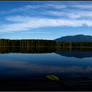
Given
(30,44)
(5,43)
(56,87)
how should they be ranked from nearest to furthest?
(56,87)
(5,43)
(30,44)

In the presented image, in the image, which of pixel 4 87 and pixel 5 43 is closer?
pixel 4 87

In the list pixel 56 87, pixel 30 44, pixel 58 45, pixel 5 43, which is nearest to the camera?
pixel 56 87

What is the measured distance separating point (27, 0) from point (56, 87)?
2.75 m

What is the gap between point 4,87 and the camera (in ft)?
20.1

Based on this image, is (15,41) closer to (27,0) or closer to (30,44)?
(30,44)

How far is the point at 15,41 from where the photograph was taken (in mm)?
A: 82938

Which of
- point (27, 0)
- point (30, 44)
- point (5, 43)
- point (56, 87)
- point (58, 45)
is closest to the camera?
point (27, 0)

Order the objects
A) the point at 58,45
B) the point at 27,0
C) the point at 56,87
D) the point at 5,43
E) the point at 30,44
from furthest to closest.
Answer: the point at 58,45 < the point at 30,44 < the point at 5,43 < the point at 56,87 < the point at 27,0

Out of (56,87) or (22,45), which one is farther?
(22,45)

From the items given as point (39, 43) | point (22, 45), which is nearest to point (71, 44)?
point (39, 43)

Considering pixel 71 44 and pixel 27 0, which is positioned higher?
pixel 27 0

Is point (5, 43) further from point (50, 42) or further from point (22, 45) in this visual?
point (50, 42)

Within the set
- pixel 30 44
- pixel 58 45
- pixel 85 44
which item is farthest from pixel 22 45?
pixel 85 44

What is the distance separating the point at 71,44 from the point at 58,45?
6.57 m
